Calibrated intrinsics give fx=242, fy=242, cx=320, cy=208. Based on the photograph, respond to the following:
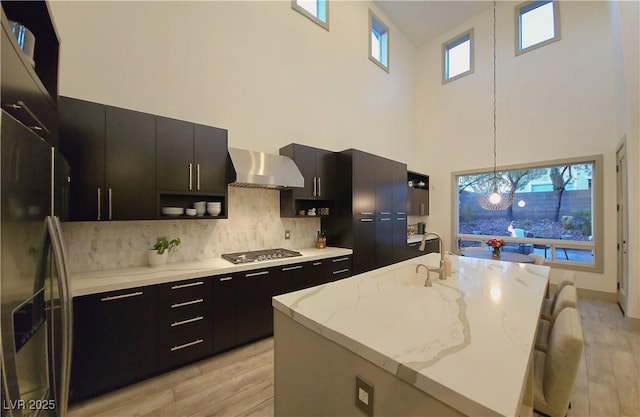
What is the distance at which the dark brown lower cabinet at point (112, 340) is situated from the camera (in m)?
1.77

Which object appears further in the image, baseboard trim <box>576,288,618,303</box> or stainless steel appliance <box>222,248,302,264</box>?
baseboard trim <box>576,288,618,303</box>

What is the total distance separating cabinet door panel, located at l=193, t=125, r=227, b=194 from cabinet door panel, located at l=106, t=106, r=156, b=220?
40 centimetres

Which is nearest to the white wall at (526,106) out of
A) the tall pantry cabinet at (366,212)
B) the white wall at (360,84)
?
the white wall at (360,84)

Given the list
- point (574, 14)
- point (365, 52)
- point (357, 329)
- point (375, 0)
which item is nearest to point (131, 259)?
point (357, 329)

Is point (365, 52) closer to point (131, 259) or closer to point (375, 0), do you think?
→ point (375, 0)

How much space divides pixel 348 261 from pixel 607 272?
433cm

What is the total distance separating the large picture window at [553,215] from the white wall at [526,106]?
0.14 m

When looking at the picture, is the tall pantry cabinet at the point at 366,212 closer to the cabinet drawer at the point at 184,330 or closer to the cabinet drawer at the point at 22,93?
the cabinet drawer at the point at 184,330

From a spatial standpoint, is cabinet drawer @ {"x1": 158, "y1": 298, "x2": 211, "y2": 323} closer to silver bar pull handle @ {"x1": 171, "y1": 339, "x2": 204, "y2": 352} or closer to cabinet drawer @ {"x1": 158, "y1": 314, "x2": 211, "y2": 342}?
cabinet drawer @ {"x1": 158, "y1": 314, "x2": 211, "y2": 342}

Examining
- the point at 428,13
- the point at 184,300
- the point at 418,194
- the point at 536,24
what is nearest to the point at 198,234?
the point at 184,300

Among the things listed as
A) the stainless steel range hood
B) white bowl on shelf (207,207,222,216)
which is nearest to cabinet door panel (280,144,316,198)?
the stainless steel range hood

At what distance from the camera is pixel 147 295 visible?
2023 millimetres

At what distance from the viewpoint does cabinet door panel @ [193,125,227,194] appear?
260 cm

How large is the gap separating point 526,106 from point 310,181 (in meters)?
4.67
